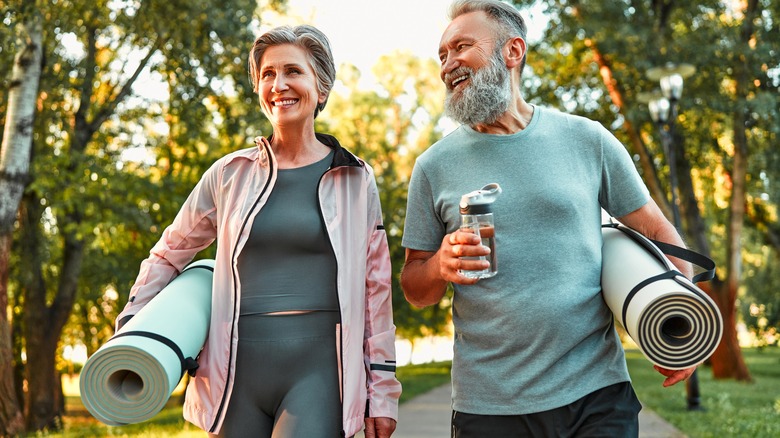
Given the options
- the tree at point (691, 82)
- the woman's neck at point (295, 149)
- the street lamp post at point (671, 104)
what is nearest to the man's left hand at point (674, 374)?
the woman's neck at point (295, 149)

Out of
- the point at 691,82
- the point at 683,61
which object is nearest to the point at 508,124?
the point at 683,61

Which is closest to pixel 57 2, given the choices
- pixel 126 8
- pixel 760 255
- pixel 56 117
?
pixel 126 8

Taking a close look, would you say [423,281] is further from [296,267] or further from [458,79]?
[458,79]

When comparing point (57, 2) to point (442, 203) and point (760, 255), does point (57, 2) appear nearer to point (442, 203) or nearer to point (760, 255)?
point (442, 203)

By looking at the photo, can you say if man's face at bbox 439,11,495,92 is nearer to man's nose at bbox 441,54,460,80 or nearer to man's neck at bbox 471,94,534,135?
man's nose at bbox 441,54,460,80

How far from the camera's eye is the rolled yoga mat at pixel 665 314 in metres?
2.73

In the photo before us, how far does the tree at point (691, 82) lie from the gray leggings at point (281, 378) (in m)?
13.4

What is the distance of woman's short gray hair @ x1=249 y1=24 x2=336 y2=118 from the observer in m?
3.36

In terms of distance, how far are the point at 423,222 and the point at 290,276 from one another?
1.72 ft

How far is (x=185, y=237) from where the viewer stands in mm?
3414

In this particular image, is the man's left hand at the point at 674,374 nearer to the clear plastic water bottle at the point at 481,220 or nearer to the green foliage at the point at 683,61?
the clear plastic water bottle at the point at 481,220

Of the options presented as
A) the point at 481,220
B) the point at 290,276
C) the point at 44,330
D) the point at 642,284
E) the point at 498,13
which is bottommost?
the point at 44,330

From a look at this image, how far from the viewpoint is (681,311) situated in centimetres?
275

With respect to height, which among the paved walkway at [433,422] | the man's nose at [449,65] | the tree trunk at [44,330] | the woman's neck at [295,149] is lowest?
the paved walkway at [433,422]
